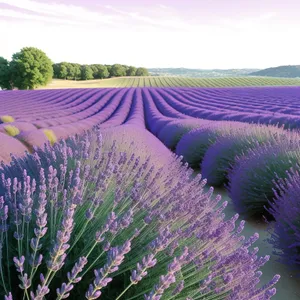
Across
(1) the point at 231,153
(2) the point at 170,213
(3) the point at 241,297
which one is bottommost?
(1) the point at 231,153

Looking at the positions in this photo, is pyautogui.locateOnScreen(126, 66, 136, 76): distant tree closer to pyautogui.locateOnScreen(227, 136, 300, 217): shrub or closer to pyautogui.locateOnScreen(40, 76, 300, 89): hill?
pyautogui.locateOnScreen(40, 76, 300, 89): hill

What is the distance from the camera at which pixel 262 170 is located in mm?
4137

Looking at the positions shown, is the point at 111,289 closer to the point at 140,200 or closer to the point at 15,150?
the point at 140,200

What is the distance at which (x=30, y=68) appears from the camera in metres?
50.0

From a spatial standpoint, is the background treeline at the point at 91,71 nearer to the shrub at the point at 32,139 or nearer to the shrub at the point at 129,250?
the shrub at the point at 32,139

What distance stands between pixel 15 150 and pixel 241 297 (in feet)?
14.3

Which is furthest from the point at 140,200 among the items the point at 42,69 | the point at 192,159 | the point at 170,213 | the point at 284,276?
the point at 42,69

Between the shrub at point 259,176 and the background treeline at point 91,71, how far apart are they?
72550 millimetres

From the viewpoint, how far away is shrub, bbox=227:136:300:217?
156 inches

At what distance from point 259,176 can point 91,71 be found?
7561 centimetres

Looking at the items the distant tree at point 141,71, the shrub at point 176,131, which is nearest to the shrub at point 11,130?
the shrub at point 176,131

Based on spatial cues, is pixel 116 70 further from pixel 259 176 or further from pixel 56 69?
pixel 259 176

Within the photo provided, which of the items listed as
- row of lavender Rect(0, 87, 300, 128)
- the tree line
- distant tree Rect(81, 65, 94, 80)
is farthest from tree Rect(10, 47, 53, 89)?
row of lavender Rect(0, 87, 300, 128)

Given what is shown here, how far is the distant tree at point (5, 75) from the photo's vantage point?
51.5 meters
